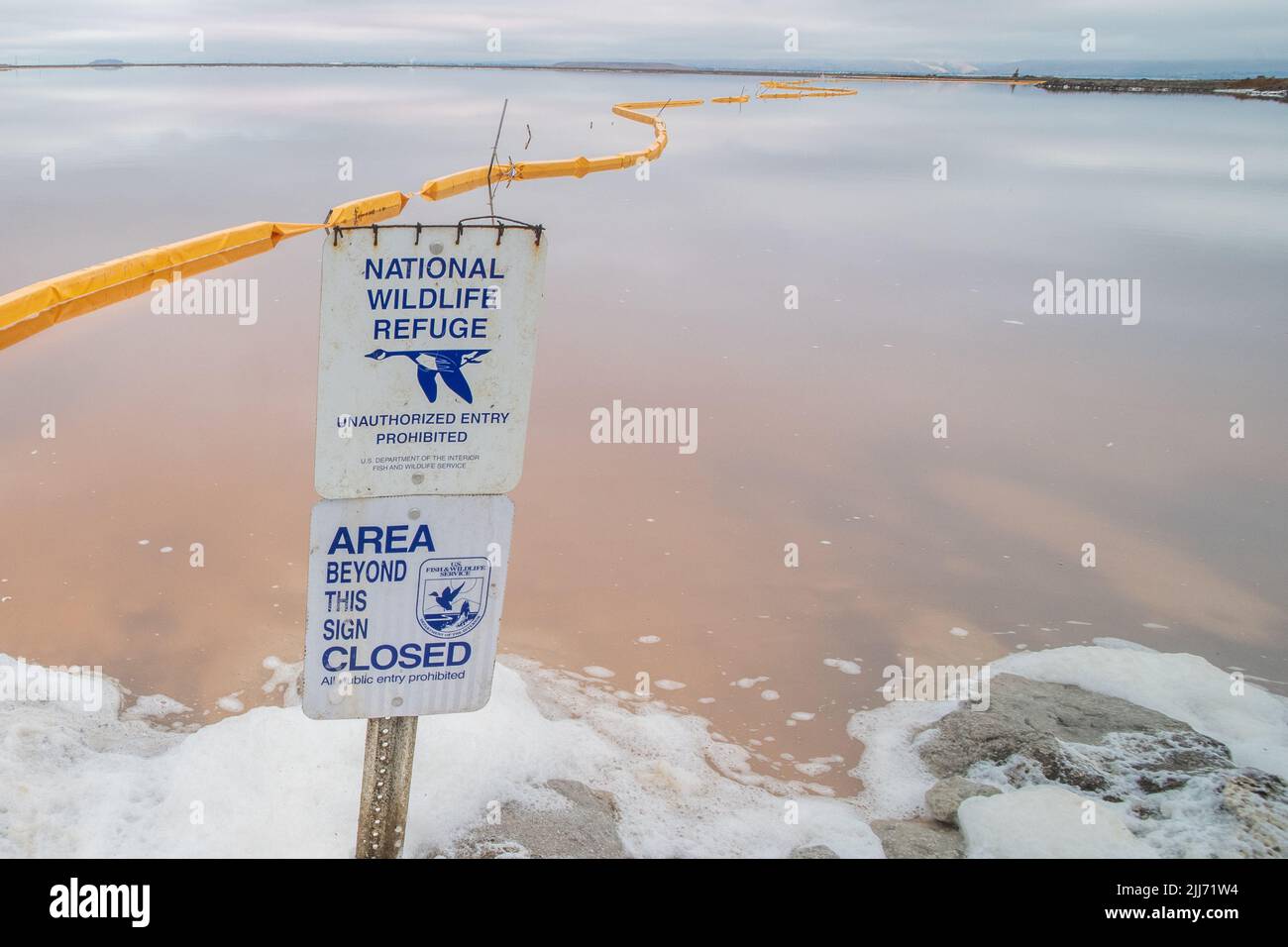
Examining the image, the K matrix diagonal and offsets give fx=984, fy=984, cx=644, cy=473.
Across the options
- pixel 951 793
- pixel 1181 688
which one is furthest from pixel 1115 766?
pixel 1181 688

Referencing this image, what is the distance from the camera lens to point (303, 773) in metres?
3.97

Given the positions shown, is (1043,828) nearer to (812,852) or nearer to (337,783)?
(812,852)

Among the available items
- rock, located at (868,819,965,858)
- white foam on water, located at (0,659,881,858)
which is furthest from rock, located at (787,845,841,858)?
rock, located at (868,819,965,858)

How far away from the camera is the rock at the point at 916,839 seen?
374 cm

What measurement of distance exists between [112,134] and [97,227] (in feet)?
43.9

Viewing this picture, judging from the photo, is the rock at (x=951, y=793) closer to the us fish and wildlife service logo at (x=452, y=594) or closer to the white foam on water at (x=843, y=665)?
the white foam on water at (x=843, y=665)

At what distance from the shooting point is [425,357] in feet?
8.30

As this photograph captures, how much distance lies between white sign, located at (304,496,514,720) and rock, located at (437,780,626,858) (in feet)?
3.48

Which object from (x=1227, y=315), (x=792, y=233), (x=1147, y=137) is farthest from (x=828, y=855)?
(x=1147, y=137)

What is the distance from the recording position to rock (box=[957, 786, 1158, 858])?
364 cm

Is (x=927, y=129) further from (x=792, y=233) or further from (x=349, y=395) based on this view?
(x=349, y=395)

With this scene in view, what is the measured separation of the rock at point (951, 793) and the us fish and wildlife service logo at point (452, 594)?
2.29m

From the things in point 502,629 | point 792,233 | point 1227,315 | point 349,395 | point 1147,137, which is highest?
point 1147,137
